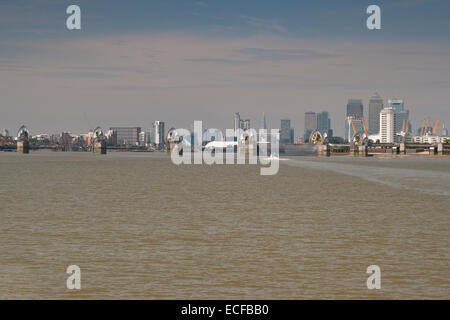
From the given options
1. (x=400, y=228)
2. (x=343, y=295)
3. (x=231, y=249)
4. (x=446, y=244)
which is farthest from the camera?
(x=400, y=228)

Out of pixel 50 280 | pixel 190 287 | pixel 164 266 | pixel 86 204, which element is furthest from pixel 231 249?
pixel 86 204

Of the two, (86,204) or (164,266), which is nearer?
(164,266)

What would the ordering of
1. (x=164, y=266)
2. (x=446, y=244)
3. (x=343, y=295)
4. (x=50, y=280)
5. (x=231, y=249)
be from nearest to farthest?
1. (x=343, y=295)
2. (x=50, y=280)
3. (x=164, y=266)
4. (x=231, y=249)
5. (x=446, y=244)

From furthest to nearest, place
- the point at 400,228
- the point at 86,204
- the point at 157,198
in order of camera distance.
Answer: the point at 157,198 → the point at 86,204 → the point at 400,228

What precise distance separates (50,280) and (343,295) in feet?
25.4

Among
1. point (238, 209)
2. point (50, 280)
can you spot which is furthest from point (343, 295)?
point (238, 209)

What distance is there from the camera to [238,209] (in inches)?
1371

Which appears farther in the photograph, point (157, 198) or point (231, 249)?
point (157, 198)

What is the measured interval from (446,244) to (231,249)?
819 cm

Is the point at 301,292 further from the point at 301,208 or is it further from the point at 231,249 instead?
the point at 301,208

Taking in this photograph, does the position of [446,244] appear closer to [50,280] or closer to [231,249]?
[231,249]

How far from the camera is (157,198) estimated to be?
42.6 m

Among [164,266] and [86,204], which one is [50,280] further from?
[86,204]

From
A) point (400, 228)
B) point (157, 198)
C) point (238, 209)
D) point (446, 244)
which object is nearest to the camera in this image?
point (446, 244)
